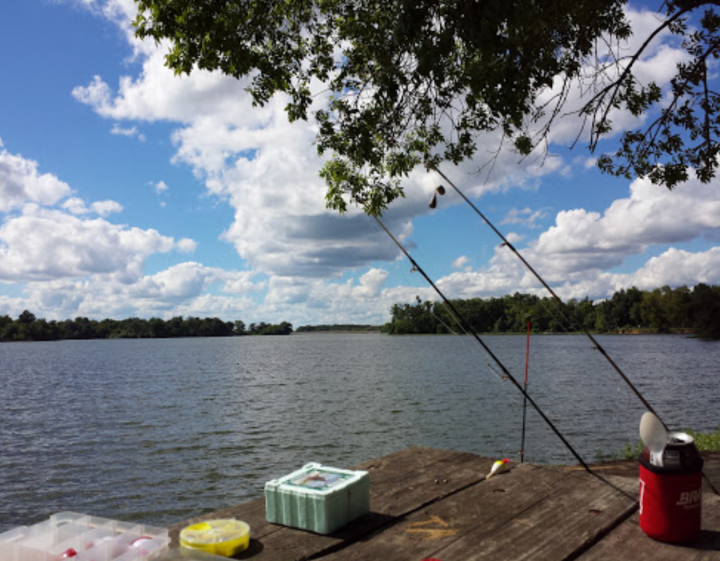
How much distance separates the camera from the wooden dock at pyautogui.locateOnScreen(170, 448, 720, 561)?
3.87 meters

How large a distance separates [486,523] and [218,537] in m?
2.00

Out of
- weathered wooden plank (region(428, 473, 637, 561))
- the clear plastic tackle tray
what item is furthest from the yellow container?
weathered wooden plank (region(428, 473, 637, 561))

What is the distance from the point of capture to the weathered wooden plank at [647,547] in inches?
149

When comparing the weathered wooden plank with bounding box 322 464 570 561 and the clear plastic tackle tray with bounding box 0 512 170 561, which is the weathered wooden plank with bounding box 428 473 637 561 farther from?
the clear plastic tackle tray with bounding box 0 512 170 561

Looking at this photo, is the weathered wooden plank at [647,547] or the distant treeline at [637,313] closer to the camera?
the weathered wooden plank at [647,547]

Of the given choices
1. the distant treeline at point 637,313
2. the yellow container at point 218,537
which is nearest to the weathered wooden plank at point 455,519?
the yellow container at point 218,537

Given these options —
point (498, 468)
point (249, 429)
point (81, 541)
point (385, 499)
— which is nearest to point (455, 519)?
point (385, 499)

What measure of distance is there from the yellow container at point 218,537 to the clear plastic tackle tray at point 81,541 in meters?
0.32

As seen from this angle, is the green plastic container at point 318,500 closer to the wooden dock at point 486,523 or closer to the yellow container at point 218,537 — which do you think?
the wooden dock at point 486,523

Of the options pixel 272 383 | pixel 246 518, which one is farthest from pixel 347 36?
pixel 272 383

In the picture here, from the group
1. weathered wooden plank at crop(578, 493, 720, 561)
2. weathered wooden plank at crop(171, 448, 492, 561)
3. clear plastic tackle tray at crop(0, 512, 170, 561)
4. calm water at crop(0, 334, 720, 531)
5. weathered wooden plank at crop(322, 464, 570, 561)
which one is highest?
clear plastic tackle tray at crop(0, 512, 170, 561)

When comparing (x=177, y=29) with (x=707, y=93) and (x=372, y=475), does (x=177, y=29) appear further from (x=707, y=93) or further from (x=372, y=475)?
(x=707, y=93)

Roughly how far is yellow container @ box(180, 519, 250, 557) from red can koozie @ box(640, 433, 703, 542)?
112 inches

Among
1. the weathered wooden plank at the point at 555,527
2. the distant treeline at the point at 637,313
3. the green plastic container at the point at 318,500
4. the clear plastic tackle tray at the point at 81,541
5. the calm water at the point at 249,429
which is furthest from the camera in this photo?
the distant treeline at the point at 637,313
